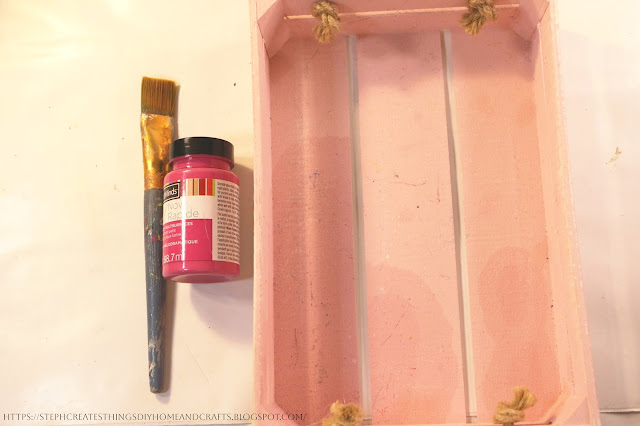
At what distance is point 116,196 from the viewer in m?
0.86

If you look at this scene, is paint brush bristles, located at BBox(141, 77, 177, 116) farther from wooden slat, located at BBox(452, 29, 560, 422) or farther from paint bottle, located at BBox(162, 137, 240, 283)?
wooden slat, located at BBox(452, 29, 560, 422)

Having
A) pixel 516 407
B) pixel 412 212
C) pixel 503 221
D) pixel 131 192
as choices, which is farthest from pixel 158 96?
pixel 516 407

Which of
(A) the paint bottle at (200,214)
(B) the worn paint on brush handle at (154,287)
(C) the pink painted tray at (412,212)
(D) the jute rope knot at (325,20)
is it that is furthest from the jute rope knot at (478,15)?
(B) the worn paint on brush handle at (154,287)

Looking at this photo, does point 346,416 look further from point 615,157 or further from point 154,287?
point 615,157

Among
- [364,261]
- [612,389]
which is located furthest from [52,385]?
[612,389]

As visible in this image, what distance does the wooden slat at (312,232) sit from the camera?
2.46 feet

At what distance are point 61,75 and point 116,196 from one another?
0.21 meters

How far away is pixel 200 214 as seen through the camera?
72cm

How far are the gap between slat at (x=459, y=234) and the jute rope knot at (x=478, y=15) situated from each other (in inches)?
3.3

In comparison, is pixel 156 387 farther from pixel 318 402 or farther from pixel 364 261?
pixel 364 261

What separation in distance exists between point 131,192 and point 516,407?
0.57 metres

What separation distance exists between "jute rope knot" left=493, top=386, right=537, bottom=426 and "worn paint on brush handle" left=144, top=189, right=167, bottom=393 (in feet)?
1.38

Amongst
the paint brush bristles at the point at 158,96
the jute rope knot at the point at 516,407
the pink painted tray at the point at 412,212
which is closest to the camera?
the jute rope knot at the point at 516,407

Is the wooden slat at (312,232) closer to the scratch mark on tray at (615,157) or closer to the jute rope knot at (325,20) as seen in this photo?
the jute rope knot at (325,20)
